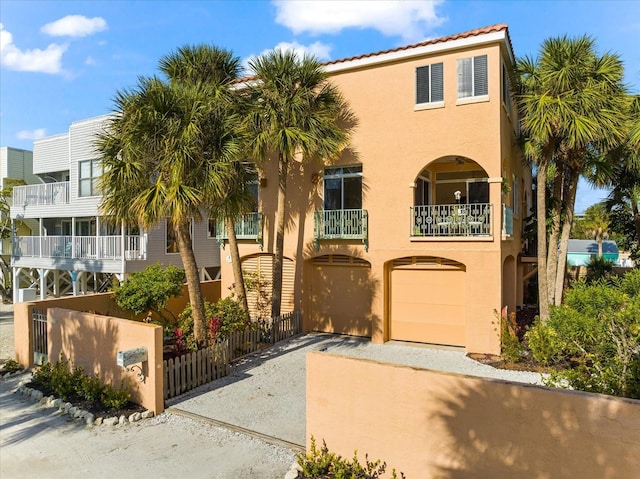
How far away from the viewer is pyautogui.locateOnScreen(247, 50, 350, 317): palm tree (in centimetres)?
1295

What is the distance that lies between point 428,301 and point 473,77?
7.32m

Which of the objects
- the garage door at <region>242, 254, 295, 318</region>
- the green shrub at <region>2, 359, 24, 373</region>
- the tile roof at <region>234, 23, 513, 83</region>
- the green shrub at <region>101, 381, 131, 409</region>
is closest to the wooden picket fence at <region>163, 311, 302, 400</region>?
the green shrub at <region>101, 381, 131, 409</region>

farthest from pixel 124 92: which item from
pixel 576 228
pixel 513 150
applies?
pixel 576 228

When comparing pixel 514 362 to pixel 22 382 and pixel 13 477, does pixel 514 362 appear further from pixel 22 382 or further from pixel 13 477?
pixel 22 382

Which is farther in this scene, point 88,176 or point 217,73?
point 88,176

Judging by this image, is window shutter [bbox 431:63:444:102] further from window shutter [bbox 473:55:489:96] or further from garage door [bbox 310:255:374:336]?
garage door [bbox 310:255:374:336]

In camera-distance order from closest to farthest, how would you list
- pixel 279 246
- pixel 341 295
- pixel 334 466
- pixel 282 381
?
pixel 334 466 → pixel 282 381 → pixel 279 246 → pixel 341 295

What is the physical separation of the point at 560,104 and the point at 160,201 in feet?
36.8

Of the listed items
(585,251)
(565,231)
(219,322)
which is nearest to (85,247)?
(219,322)

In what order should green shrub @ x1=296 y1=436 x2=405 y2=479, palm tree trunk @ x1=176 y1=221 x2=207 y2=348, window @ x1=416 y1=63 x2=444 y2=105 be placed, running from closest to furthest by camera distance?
green shrub @ x1=296 y1=436 x2=405 y2=479 < palm tree trunk @ x1=176 y1=221 x2=207 y2=348 < window @ x1=416 y1=63 x2=444 y2=105

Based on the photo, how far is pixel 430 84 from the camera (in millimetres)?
13375

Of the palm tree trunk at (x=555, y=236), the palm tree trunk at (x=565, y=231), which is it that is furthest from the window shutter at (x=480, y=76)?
the palm tree trunk at (x=565, y=231)

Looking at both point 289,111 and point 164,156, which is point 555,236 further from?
point 164,156

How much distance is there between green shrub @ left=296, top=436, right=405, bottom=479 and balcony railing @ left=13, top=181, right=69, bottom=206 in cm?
2145
